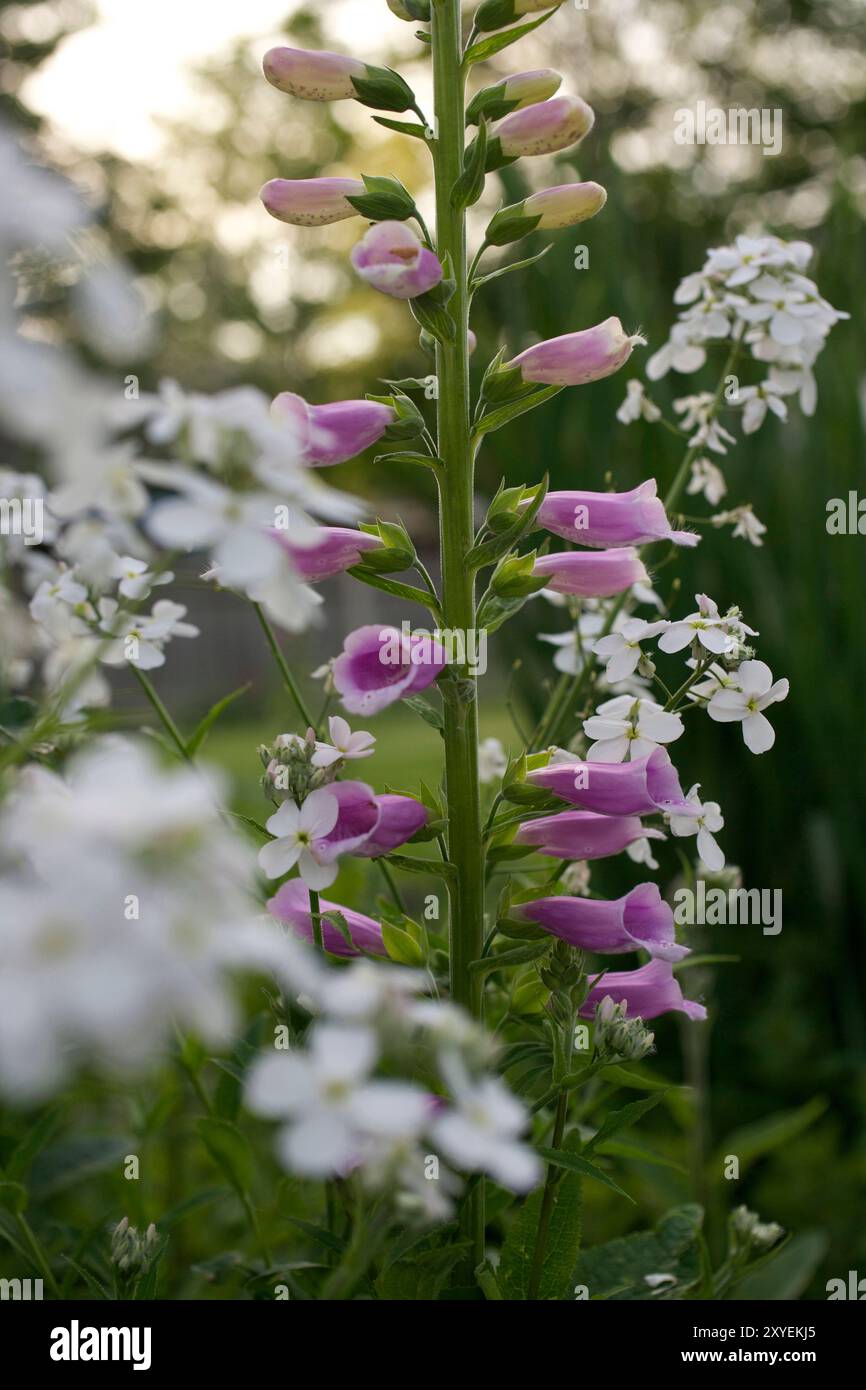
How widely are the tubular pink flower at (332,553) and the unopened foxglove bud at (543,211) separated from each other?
0.18m

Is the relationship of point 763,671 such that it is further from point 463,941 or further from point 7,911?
point 7,911

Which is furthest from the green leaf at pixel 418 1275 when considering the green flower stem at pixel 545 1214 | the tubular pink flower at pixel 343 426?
the tubular pink flower at pixel 343 426

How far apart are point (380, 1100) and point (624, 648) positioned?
0.36m

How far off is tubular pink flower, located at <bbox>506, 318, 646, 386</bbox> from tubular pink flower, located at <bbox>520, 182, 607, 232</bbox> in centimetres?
7

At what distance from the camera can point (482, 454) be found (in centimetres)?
212

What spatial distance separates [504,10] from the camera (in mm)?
635

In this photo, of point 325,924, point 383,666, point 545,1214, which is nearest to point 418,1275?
point 545,1214

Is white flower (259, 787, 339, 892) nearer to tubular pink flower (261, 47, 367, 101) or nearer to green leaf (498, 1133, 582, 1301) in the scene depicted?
green leaf (498, 1133, 582, 1301)

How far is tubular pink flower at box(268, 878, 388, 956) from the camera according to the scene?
0.58 metres

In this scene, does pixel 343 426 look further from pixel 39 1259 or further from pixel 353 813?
pixel 39 1259

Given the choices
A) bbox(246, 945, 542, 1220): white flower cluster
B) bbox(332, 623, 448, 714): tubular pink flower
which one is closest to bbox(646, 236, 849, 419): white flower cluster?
bbox(332, 623, 448, 714): tubular pink flower

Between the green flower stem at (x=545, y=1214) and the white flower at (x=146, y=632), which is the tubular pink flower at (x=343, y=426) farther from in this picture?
the green flower stem at (x=545, y=1214)
